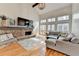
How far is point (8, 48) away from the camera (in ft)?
5.25

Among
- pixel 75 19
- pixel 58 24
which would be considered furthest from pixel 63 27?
pixel 75 19

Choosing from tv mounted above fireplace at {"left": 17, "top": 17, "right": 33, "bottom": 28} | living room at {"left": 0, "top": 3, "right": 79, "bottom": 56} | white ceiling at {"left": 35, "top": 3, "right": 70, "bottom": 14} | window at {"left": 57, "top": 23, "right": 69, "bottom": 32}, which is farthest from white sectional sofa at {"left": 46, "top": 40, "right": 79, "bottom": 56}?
white ceiling at {"left": 35, "top": 3, "right": 70, "bottom": 14}

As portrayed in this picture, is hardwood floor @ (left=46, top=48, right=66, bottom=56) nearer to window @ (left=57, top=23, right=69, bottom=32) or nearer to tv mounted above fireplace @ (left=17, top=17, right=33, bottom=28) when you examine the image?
window @ (left=57, top=23, right=69, bottom=32)

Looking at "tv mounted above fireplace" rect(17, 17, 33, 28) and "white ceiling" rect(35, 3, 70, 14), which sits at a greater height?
"white ceiling" rect(35, 3, 70, 14)

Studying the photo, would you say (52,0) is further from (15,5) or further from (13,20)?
(13,20)

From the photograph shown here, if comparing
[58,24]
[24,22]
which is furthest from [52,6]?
[24,22]

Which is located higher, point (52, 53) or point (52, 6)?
point (52, 6)

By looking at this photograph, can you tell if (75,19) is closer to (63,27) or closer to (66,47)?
(63,27)

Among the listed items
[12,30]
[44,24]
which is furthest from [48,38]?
[12,30]

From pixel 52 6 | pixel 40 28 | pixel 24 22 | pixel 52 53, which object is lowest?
pixel 52 53

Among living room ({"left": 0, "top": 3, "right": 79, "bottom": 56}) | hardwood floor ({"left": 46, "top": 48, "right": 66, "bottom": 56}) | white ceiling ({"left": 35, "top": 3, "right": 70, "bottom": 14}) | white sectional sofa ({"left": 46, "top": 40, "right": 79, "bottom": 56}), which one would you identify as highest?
white ceiling ({"left": 35, "top": 3, "right": 70, "bottom": 14})

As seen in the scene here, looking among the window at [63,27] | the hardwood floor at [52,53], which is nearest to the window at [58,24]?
the window at [63,27]

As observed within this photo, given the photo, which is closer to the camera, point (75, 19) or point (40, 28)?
point (75, 19)

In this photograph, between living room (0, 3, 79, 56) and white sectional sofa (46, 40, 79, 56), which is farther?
white sectional sofa (46, 40, 79, 56)
